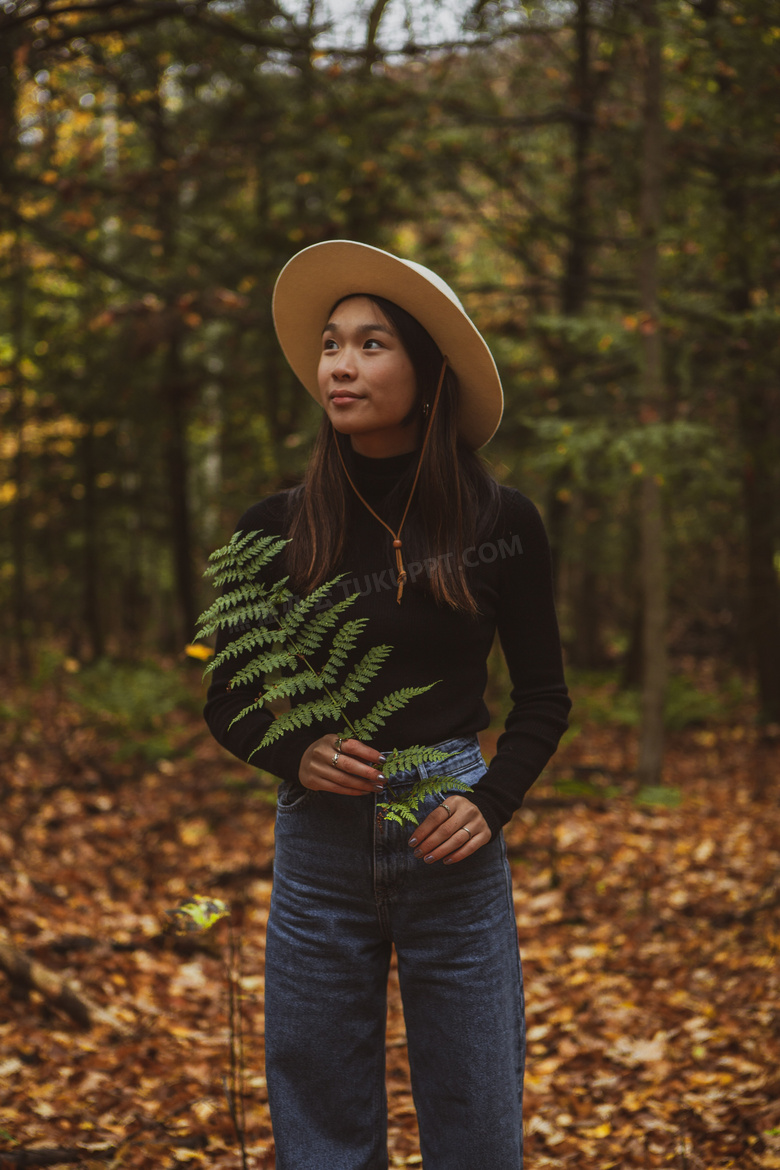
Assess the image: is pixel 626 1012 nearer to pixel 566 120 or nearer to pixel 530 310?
pixel 566 120

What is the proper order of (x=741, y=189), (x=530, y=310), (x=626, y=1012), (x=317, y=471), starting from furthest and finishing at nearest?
(x=530, y=310)
(x=741, y=189)
(x=626, y=1012)
(x=317, y=471)

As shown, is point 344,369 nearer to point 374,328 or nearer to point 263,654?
point 374,328

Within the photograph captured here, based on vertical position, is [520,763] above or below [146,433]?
below

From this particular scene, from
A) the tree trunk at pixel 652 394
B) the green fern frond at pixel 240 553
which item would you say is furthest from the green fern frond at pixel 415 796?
the tree trunk at pixel 652 394

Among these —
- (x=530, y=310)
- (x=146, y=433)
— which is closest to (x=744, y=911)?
(x=530, y=310)

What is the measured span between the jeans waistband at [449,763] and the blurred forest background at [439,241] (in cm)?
103

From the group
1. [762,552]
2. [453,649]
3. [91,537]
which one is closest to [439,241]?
[762,552]

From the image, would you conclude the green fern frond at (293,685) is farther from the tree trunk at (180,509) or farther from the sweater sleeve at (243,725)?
the tree trunk at (180,509)

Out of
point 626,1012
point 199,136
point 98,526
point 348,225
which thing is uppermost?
point 199,136

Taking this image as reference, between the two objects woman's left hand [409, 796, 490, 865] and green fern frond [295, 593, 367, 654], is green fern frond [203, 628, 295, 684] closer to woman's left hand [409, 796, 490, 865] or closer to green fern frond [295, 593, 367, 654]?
green fern frond [295, 593, 367, 654]

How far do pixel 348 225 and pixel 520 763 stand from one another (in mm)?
8521

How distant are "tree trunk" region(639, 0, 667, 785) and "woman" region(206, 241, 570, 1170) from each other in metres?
5.79

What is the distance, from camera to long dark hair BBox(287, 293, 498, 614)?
6.61ft

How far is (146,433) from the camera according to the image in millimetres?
15477
